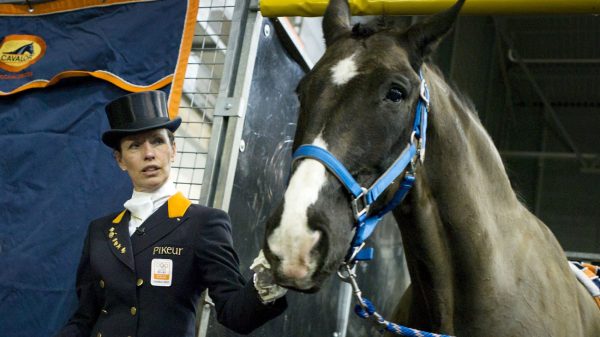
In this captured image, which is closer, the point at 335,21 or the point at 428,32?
the point at 428,32

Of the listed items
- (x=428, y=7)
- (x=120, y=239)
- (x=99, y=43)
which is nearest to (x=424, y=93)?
(x=428, y=7)

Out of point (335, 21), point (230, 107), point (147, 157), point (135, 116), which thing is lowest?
point (147, 157)

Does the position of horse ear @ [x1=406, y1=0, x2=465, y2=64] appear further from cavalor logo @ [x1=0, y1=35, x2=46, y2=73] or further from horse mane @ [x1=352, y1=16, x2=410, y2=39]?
cavalor logo @ [x1=0, y1=35, x2=46, y2=73]

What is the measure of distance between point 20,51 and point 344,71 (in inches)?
78.6

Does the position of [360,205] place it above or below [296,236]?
above

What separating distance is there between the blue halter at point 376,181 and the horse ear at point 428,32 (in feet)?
0.24

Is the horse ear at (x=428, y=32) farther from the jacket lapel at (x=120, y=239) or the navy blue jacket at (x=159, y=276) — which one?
the jacket lapel at (x=120, y=239)

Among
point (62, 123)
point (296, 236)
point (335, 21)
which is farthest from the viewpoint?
point (62, 123)

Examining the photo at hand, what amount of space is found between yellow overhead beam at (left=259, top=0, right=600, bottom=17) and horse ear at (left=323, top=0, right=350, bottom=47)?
0.45 meters

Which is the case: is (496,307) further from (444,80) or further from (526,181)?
(526,181)

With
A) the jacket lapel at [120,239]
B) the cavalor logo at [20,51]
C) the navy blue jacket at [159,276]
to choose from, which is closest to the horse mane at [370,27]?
the navy blue jacket at [159,276]

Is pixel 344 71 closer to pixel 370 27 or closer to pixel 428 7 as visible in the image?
pixel 370 27

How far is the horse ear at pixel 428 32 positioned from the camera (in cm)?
189

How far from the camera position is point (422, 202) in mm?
1987
